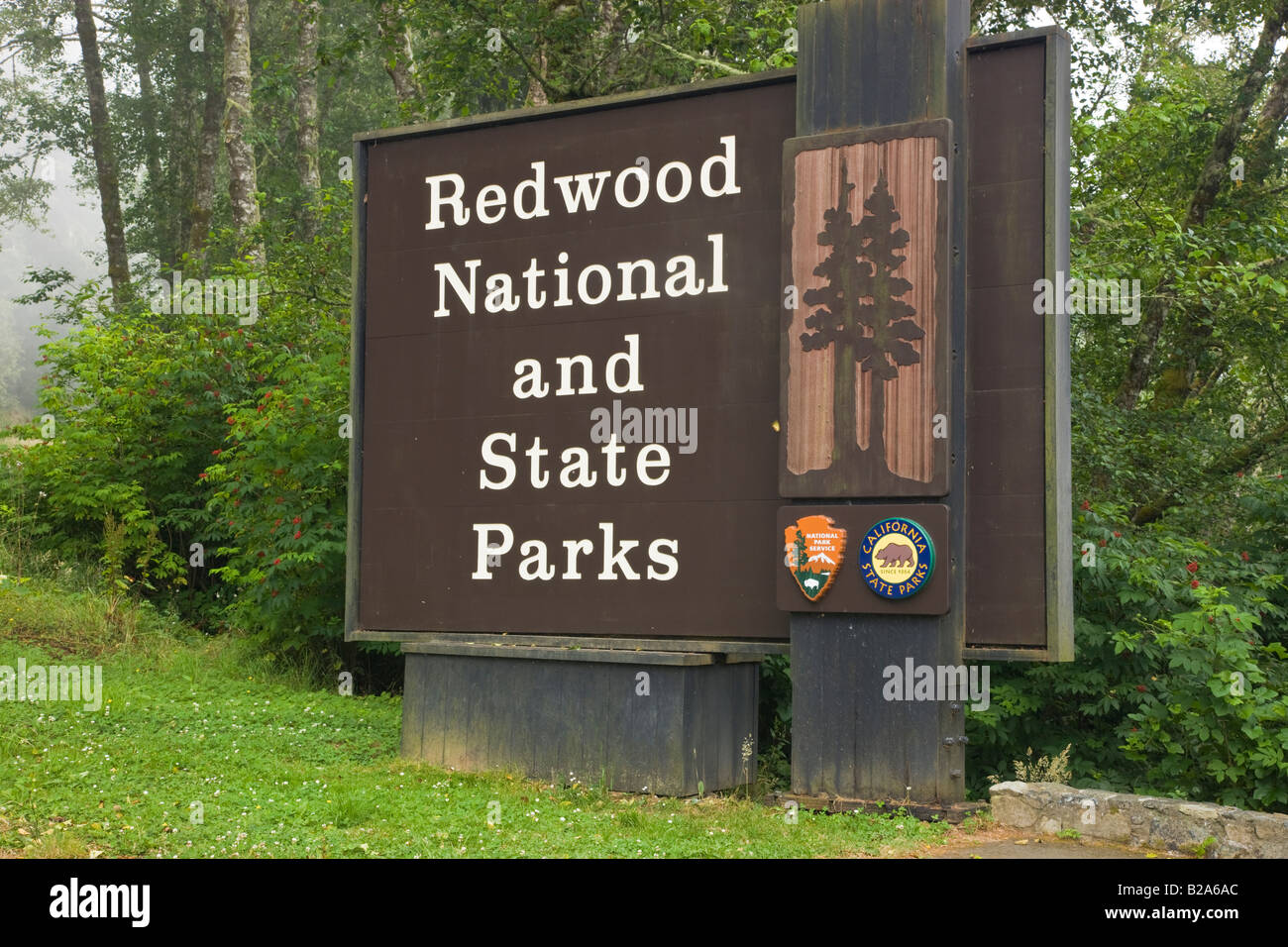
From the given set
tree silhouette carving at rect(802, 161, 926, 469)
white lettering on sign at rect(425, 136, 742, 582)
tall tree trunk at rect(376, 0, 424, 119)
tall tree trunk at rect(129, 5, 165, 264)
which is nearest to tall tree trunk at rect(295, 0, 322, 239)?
tall tree trunk at rect(376, 0, 424, 119)

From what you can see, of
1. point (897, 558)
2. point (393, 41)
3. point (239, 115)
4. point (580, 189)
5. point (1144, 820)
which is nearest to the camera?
point (1144, 820)

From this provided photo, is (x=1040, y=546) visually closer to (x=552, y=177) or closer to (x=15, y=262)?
(x=552, y=177)

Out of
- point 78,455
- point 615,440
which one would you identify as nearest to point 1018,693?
point 615,440

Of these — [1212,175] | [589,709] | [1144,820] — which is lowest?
[1144,820]

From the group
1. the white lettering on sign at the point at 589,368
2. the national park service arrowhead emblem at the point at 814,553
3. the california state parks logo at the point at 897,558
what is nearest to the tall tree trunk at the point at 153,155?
the white lettering on sign at the point at 589,368

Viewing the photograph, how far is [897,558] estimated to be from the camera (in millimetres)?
8391

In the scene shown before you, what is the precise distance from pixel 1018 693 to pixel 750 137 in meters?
5.40

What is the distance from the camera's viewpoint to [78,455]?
672 inches

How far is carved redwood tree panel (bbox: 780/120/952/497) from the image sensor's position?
27.6 ft

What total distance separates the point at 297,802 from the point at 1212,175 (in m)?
14.3

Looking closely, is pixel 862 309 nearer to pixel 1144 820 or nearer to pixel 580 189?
pixel 580 189

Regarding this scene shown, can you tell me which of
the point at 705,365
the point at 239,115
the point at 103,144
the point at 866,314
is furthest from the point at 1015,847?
the point at 103,144

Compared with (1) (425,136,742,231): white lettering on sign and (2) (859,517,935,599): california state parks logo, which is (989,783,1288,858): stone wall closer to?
(2) (859,517,935,599): california state parks logo

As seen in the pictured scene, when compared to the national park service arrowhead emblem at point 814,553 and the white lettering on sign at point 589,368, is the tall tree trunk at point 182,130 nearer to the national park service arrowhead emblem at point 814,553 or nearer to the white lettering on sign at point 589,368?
the white lettering on sign at point 589,368
